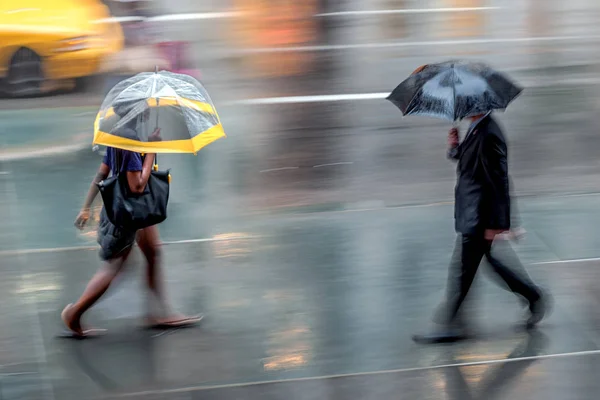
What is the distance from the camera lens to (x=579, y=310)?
6719 mm

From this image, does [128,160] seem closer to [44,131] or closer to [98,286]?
[98,286]

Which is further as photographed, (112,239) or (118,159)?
(112,239)

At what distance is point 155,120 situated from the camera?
18.5ft

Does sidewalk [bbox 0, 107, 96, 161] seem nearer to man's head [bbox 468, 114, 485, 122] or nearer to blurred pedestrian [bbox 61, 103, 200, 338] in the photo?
blurred pedestrian [bbox 61, 103, 200, 338]

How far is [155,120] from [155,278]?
128 centimetres

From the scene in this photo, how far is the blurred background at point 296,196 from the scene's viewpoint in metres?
6.21

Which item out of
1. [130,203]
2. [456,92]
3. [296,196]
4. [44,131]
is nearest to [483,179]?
[456,92]

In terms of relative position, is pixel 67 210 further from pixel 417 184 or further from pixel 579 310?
pixel 579 310

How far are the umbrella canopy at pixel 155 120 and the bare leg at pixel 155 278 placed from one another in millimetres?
868

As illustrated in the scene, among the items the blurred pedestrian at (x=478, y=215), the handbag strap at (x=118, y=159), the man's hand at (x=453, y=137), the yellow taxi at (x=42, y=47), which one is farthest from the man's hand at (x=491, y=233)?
the yellow taxi at (x=42, y=47)

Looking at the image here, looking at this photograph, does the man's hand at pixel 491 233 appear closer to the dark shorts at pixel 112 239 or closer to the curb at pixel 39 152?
the dark shorts at pixel 112 239

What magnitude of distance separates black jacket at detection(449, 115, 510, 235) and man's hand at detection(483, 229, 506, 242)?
0.02 meters

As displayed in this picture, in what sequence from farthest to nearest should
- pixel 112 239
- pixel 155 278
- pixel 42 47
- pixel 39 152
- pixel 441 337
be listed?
pixel 42 47 → pixel 39 152 → pixel 155 278 → pixel 441 337 → pixel 112 239

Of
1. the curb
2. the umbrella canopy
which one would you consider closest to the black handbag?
the umbrella canopy
